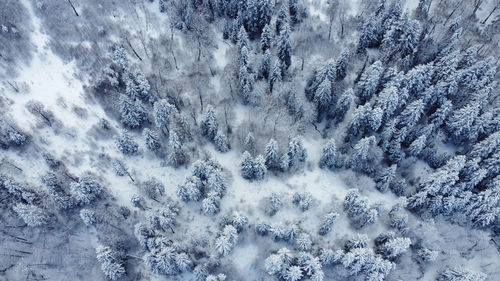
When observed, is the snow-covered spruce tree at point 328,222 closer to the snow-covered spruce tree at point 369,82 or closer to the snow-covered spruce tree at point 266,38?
the snow-covered spruce tree at point 369,82

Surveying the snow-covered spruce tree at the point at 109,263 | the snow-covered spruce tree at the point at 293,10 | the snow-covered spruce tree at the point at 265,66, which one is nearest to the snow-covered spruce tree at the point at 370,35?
the snow-covered spruce tree at the point at 293,10

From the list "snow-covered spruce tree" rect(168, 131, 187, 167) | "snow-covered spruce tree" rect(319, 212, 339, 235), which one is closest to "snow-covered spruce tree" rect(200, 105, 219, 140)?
"snow-covered spruce tree" rect(168, 131, 187, 167)

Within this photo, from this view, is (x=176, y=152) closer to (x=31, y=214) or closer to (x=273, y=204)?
(x=273, y=204)

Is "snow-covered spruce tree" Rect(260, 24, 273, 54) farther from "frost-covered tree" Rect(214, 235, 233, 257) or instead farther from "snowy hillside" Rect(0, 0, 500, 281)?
"frost-covered tree" Rect(214, 235, 233, 257)

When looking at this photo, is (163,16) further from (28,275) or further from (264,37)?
(28,275)

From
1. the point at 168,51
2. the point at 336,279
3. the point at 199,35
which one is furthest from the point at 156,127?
the point at 336,279

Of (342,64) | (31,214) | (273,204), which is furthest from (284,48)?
(31,214)
